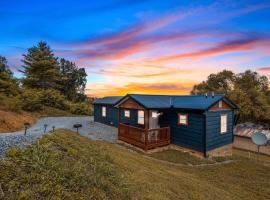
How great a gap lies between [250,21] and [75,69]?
131 ft

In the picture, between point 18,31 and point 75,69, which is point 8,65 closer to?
point 75,69

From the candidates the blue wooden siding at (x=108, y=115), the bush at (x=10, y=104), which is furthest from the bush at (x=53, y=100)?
the blue wooden siding at (x=108, y=115)

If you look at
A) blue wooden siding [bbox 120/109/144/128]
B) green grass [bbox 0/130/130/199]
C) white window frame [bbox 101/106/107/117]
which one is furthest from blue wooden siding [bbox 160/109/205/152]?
white window frame [bbox 101/106/107/117]

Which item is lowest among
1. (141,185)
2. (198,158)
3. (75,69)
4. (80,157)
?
(198,158)

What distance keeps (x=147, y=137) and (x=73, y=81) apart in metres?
35.9

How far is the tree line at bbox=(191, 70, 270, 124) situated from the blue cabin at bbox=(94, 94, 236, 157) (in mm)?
15601

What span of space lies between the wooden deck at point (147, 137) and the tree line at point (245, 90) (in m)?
18.8

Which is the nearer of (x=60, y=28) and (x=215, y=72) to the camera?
(x=60, y=28)

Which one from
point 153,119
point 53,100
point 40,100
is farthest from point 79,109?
point 153,119

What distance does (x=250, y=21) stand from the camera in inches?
513

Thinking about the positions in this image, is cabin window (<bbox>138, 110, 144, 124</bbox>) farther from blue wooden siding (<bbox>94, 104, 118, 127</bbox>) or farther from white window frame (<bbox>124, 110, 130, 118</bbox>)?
blue wooden siding (<bbox>94, 104, 118, 127</bbox>)

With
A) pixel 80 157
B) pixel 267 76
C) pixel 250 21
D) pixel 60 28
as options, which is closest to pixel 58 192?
pixel 80 157

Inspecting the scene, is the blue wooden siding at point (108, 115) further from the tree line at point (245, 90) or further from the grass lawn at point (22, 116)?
the tree line at point (245, 90)

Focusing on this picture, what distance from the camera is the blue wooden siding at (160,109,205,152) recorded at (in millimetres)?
11469
